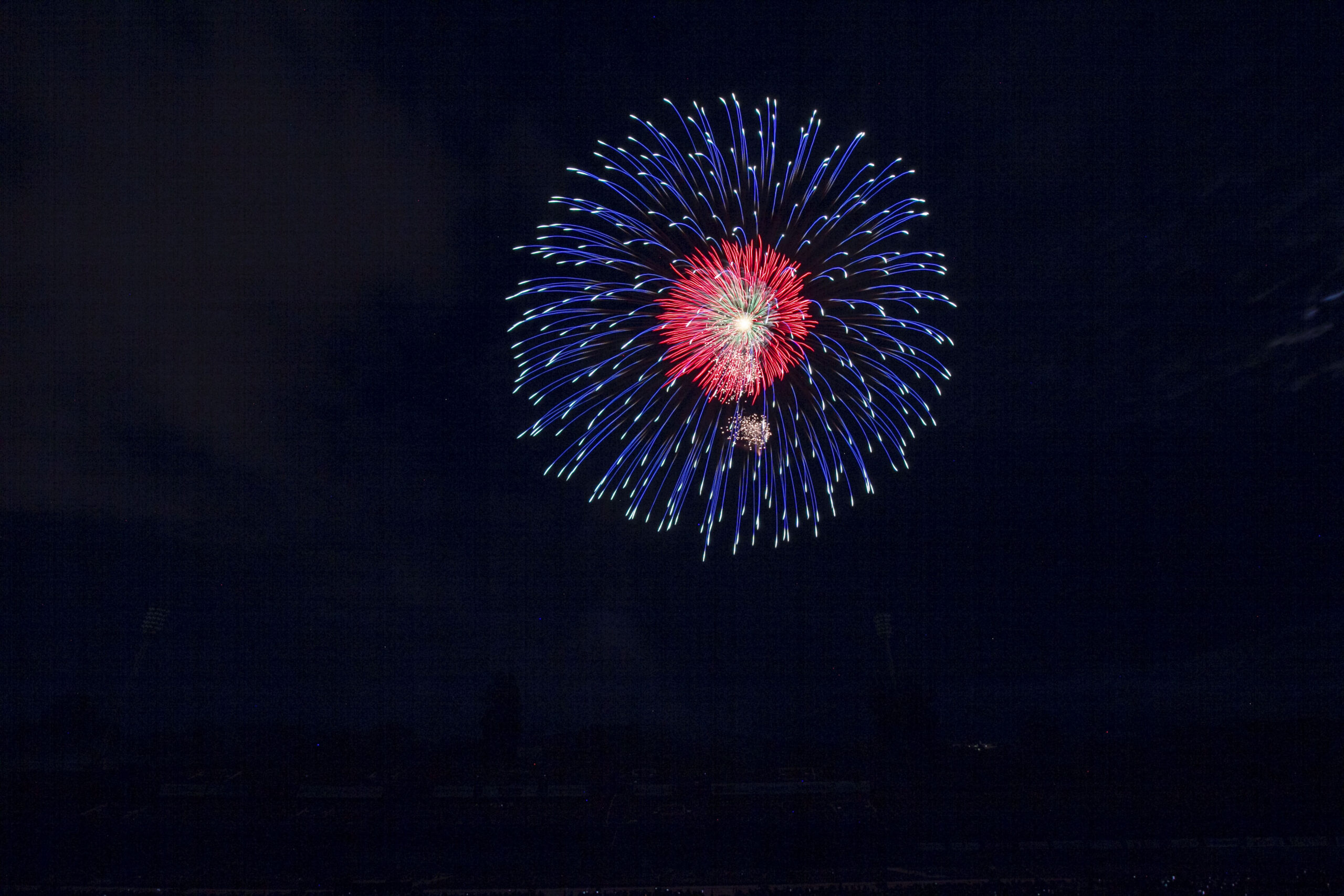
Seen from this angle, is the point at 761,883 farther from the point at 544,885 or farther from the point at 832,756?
the point at 832,756

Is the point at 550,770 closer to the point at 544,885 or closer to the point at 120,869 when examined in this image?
the point at 544,885

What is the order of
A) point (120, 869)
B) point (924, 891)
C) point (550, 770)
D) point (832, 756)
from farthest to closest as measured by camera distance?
point (832, 756) < point (550, 770) < point (120, 869) < point (924, 891)

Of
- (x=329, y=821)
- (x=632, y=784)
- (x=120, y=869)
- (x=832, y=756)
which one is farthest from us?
(x=832, y=756)

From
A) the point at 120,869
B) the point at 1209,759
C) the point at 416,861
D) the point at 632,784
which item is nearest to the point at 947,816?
the point at 632,784

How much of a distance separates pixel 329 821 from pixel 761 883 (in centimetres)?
1704

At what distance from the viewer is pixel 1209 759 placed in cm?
3972

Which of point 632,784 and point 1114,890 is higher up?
point 632,784

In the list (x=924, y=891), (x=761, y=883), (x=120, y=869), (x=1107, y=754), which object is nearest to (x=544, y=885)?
(x=761, y=883)

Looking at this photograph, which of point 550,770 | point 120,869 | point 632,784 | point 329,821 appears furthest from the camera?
point 550,770

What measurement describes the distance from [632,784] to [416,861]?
1006 centimetres

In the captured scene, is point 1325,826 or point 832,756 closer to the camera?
point 1325,826

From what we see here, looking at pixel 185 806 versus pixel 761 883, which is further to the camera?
pixel 185 806

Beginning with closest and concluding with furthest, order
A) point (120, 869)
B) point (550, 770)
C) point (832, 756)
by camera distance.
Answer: point (120, 869) < point (550, 770) < point (832, 756)

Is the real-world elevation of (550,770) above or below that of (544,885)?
above
